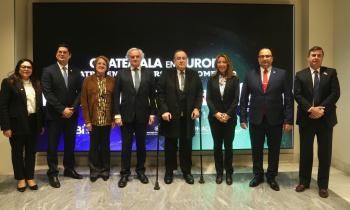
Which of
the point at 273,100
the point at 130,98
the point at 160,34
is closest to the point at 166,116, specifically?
the point at 130,98

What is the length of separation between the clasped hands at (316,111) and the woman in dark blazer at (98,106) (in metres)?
2.23

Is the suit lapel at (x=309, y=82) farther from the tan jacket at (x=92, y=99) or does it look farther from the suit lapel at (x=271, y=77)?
the tan jacket at (x=92, y=99)

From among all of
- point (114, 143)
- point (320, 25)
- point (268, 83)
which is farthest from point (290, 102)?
point (114, 143)

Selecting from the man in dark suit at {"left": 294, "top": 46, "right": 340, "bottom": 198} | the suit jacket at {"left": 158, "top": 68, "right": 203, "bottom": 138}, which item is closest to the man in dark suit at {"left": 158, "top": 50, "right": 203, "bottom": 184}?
the suit jacket at {"left": 158, "top": 68, "right": 203, "bottom": 138}

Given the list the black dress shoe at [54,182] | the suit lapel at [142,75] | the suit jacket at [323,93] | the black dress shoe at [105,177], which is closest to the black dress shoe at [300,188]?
the suit jacket at [323,93]

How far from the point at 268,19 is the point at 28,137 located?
350 centimetres

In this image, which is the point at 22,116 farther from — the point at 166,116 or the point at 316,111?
the point at 316,111

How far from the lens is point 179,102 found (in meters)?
4.76

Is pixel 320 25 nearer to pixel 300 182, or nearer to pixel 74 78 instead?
pixel 300 182

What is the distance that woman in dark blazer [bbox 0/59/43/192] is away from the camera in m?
4.38

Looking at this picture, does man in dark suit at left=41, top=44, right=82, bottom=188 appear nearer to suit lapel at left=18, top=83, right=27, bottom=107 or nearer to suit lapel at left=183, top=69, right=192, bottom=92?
suit lapel at left=18, top=83, right=27, bottom=107

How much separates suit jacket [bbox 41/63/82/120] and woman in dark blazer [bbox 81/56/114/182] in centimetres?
16

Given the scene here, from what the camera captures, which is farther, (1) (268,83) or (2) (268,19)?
(2) (268,19)

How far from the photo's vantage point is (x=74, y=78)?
A: 195 inches
